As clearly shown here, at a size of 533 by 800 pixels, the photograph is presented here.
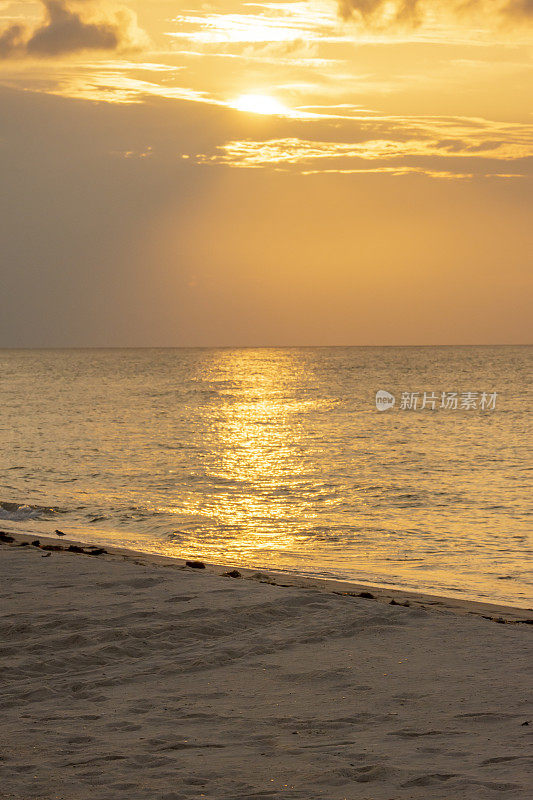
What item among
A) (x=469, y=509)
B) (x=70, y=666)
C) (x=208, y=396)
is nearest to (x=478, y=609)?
(x=70, y=666)

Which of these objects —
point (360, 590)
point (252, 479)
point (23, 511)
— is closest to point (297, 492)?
point (252, 479)

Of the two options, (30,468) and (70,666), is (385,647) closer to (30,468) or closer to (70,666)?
(70,666)

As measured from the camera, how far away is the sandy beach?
571 cm

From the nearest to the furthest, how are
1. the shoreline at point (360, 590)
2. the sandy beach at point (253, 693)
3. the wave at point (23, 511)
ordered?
the sandy beach at point (253, 693), the shoreline at point (360, 590), the wave at point (23, 511)

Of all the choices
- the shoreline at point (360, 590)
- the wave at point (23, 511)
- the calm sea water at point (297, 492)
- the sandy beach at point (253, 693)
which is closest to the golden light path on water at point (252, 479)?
the calm sea water at point (297, 492)

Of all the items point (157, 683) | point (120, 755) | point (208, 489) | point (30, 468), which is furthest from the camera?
point (30, 468)

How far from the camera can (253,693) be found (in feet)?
24.3

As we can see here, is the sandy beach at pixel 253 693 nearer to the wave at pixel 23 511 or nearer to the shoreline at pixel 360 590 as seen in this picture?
the shoreline at pixel 360 590

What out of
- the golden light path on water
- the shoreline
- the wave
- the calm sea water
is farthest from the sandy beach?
the wave

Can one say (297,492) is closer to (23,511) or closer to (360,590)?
(23,511)

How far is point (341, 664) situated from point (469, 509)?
14710 mm

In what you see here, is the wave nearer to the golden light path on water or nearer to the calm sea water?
the calm sea water

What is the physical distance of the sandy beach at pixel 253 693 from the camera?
571cm

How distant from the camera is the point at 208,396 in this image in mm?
86000
